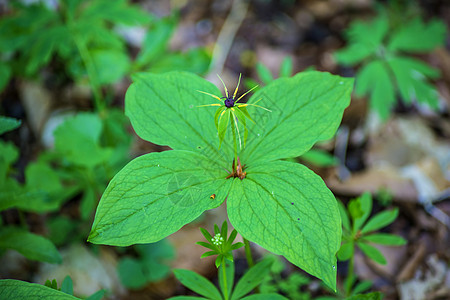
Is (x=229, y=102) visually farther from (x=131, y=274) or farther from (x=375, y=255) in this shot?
(x=131, y=274)

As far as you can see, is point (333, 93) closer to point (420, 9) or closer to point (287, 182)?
point (287, 182)

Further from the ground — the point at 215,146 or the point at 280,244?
the point at 215,146

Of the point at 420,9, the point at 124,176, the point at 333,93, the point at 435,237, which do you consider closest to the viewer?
the point at 124,176

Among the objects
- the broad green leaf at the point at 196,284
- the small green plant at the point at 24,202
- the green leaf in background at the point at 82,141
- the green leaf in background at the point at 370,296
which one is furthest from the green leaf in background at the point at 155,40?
the green leaf in background at the point at 370,296

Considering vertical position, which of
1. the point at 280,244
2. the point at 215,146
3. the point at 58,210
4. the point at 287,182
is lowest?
the point at 58,210

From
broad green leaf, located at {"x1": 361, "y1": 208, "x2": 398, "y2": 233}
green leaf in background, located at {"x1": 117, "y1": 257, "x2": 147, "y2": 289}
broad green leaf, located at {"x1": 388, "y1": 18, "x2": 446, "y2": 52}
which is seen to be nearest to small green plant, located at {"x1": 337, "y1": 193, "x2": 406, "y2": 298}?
broad green leaf, located at {"x1": 361, "y1": 208, "x2": 398, "y2": 233}

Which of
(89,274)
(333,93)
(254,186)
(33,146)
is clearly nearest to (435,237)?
(333,93)
